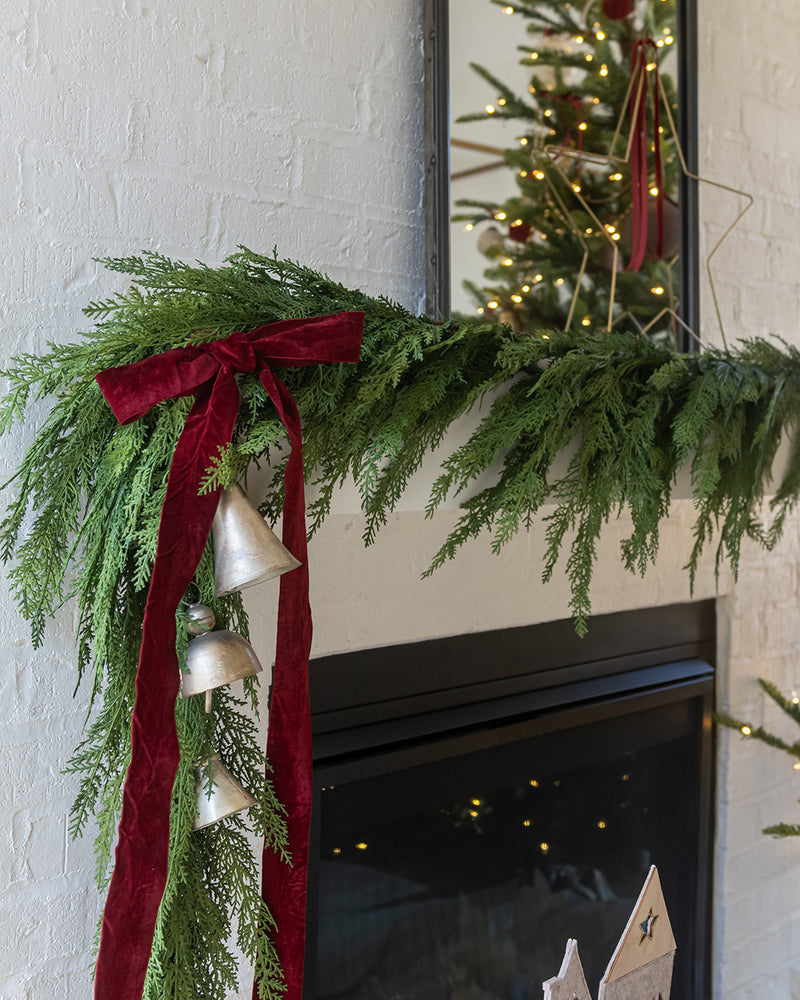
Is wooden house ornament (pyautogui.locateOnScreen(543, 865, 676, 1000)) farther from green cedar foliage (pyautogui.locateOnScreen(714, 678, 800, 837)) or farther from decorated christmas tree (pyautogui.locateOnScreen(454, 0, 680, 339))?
decorated christmas tree (pyautogui.locateOnScreen(454, 0, 680, 339))

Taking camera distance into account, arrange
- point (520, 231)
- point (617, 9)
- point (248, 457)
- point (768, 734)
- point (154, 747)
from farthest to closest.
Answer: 1. point (768, 734)
2. point (617, 9)
3. point (520, 231)
4. point (248, 457)
5. point (154, 747)

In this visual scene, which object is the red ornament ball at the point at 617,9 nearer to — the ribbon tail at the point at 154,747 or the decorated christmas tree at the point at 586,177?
the decorated christmas tree at the point at 586,177

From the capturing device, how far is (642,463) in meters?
0.99

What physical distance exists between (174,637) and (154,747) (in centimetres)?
8

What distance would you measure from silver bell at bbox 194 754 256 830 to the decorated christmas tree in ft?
2.20

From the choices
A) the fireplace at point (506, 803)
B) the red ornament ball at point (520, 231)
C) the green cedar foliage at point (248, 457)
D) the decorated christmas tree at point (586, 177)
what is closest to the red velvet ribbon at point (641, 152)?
the decorated christmas tree at point (586, 177)

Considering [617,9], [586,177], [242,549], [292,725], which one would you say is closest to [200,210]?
[242,549]

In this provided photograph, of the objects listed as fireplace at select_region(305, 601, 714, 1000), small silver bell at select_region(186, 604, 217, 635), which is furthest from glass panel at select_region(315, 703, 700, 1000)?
small silver bell at select_region(186, 604, 217, 635)

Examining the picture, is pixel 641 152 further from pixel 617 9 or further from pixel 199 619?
pixel 199 619

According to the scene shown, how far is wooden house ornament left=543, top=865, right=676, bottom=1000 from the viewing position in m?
1.16

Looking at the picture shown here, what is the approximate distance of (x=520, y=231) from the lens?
120cm

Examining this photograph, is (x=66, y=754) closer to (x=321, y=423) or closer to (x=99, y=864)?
(x=99, y=864)

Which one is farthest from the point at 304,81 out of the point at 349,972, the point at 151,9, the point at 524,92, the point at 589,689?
the point at 349,972

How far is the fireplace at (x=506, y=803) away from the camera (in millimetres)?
1081
